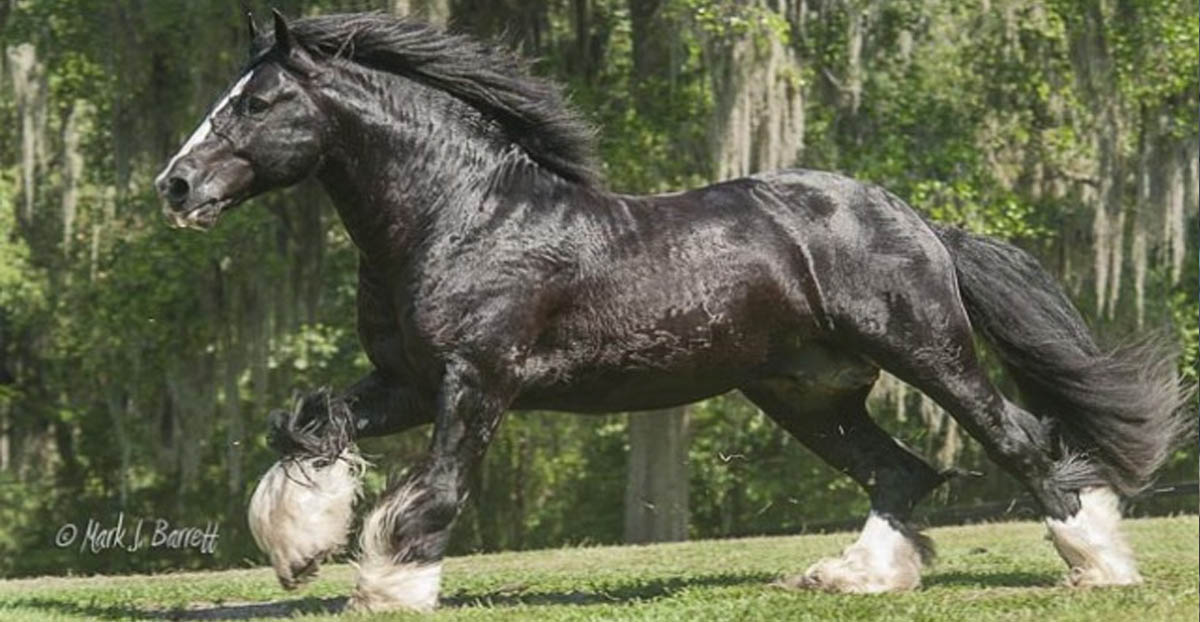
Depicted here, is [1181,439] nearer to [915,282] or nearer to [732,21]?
[915,282]

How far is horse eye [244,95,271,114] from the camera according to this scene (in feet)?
25.2

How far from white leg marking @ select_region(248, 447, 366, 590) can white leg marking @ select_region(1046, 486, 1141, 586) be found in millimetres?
3098

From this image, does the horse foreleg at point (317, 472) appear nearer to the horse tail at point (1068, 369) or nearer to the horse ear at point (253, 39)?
the horse ear at point (253, 39)

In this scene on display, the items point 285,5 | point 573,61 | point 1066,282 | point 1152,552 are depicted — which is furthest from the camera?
point 1066,282

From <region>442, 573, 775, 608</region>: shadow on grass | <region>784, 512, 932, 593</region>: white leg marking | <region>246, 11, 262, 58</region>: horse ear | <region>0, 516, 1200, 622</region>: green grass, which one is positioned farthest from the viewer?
<region>442, 573, 775, 608</region>: shadow on grass

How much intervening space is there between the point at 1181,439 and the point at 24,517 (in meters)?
25.0

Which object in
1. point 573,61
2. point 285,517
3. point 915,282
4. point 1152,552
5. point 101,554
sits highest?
point 573,61

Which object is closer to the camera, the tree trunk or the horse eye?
the horse eye

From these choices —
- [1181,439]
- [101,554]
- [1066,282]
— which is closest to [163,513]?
[101,554]

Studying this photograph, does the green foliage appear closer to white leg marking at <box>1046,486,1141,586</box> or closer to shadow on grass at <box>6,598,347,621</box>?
shadow on grass at <box>6,598,347,621</box>

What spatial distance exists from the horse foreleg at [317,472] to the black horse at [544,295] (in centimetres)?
1

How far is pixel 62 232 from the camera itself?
2552 cm

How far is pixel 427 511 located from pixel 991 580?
117 inches

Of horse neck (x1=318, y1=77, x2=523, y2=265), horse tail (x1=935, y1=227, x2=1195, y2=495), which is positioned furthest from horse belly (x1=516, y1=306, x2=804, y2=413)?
horse tail (x1=935, y1=227, x2=1195, y2=495)
